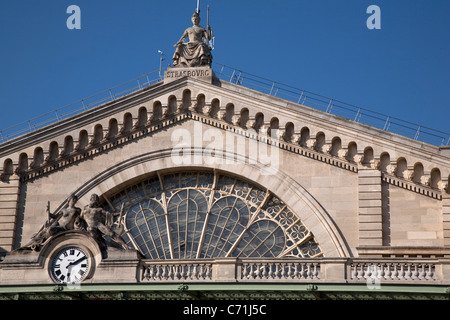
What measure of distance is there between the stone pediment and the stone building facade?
0.15ft

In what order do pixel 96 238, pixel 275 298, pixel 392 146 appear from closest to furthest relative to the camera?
pixel 275 298 < pixel 96 238 < pixel 392 146

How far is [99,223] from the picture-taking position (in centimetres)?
4353

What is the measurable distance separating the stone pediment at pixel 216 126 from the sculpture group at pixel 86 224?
13.0ft

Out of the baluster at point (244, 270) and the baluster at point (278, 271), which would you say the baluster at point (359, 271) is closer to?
the baluster at point (278, 271)

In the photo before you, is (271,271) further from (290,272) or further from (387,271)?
(387,271)

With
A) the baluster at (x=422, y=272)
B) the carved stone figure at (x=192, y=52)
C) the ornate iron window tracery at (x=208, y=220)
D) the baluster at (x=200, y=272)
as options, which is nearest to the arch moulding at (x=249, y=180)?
Result: the ornate iron window tracery at (x=208, y=220)

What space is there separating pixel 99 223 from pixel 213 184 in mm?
5232

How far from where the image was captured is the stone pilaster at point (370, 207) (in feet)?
146

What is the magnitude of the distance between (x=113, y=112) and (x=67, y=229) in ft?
20.2

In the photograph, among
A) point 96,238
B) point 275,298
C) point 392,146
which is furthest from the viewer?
point 392,146

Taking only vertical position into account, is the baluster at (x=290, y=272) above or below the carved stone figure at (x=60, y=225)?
below
